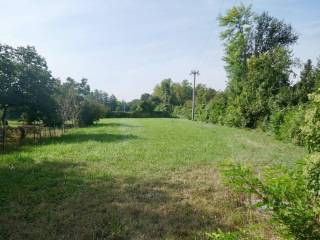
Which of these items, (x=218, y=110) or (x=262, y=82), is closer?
(x=262, y=82)

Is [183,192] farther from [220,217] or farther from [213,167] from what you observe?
[213,167]

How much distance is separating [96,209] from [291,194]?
13.0 feet

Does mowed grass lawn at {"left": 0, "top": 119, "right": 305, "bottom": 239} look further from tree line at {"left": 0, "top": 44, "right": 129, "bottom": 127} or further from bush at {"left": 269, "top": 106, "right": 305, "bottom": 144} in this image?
tree line at {"left": 0, "top": 44, "right": 129, "bottom": 127}

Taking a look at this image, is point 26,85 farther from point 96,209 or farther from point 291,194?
point 291,194

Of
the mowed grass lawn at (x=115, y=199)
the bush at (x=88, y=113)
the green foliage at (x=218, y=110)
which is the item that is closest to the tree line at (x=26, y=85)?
the mowed grass lawn at (x=115, y=199)

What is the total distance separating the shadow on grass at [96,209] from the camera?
4.14 metres

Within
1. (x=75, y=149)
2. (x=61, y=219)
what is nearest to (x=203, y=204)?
(x=61, y=219)

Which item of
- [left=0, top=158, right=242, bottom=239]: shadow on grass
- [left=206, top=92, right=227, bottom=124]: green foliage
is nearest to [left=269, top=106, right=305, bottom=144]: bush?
[left=0, top=158, right=242, bottom=239]: shadow on grass

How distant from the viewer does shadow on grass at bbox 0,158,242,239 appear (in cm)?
414

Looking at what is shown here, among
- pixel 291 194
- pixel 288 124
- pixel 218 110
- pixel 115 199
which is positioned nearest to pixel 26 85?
pixel 115 199

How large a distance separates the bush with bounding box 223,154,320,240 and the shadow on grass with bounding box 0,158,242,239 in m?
2.58

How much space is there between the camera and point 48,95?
17.5m

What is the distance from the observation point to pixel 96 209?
4.99m

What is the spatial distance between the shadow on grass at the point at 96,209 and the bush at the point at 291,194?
258cm
